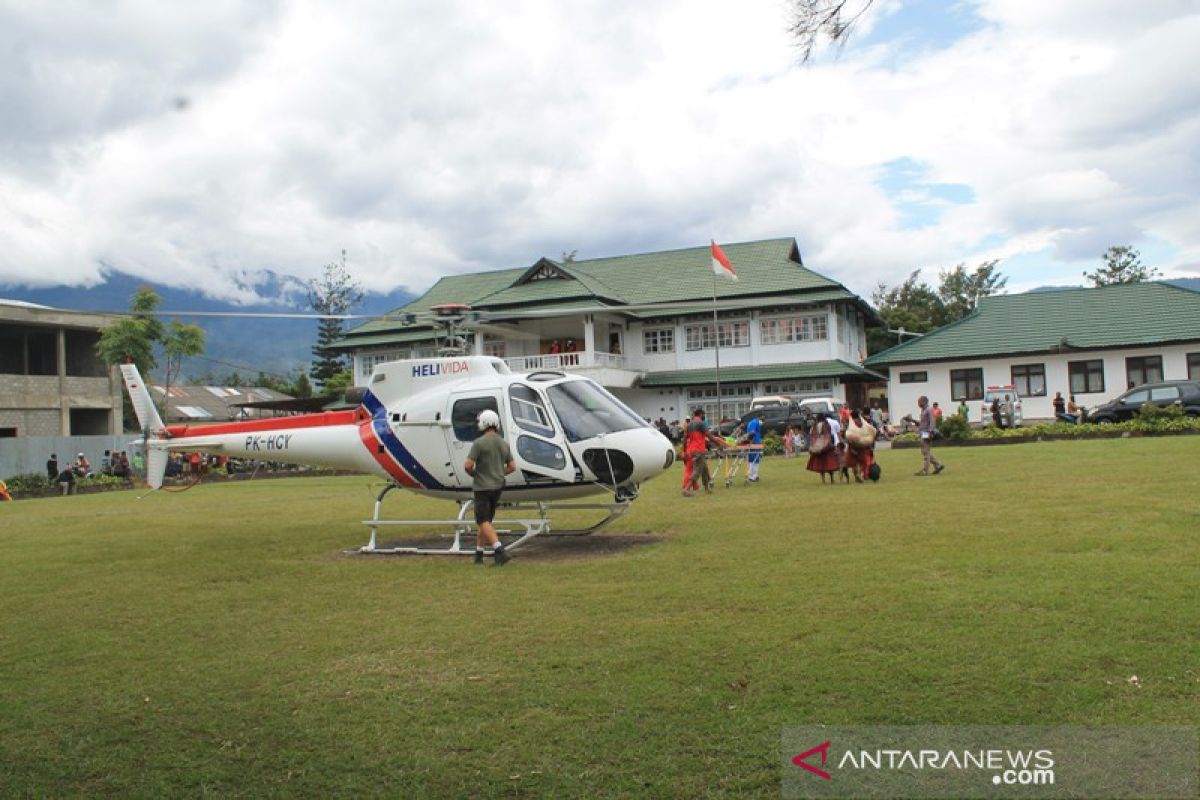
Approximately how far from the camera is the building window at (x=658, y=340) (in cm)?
4641

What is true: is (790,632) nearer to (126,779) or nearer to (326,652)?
(326,652)

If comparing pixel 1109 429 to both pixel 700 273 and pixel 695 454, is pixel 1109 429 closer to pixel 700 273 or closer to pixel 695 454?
pixel 695 454

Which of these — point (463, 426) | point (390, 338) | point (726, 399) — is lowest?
point (463, 426)

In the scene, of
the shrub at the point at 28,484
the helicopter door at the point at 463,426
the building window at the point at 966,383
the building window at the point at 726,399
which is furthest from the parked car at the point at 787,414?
the shrub at the point at 28,484

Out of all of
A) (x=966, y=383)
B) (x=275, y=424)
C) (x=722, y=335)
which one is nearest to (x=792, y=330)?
(x=722, y=335)

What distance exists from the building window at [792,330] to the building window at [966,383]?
226 inches

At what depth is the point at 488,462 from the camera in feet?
37.2

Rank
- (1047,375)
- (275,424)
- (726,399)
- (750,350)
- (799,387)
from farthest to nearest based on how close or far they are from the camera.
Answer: (726,399)
(750,350)
(799,387)
(1047,375)
(275,424)

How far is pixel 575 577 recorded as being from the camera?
32.5 ft

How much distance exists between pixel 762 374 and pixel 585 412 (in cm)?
3180

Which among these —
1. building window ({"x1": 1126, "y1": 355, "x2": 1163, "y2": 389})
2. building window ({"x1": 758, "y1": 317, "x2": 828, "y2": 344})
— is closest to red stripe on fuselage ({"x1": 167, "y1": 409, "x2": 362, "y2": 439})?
building window ({"x1": 758, "y1": 317, "x2": 828, "y2": 344})

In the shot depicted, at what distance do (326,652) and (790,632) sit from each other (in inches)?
136

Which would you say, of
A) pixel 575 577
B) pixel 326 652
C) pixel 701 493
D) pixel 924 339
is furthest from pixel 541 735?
pixel 924 339

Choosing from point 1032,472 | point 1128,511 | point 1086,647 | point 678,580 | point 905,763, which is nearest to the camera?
point 905,763
